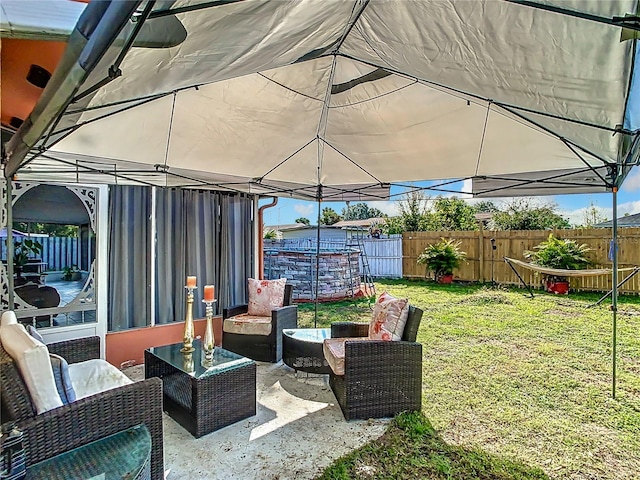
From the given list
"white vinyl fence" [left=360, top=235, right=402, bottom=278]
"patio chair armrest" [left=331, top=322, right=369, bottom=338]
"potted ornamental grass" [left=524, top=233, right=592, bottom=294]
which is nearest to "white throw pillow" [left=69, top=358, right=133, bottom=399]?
"patio chair armrest" [left=331, top=322, right=369, bottom=338]

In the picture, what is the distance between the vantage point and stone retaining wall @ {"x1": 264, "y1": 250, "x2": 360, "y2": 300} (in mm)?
8453

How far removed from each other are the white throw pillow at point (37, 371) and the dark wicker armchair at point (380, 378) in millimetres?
1881

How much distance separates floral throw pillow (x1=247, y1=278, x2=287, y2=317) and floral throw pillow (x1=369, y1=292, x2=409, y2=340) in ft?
5.44

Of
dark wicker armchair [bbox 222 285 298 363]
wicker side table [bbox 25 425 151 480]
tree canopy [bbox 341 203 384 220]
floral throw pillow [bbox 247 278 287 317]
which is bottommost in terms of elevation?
dark wicker armchair [bbox 222 285 298 363]

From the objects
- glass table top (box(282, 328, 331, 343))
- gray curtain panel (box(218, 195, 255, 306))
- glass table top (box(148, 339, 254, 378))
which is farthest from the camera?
gray curtain panel (box(218, 195, 255, 306))

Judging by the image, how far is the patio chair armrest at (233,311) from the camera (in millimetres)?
4652

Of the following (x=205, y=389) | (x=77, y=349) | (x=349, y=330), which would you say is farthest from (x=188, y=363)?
(x=349, y=330)

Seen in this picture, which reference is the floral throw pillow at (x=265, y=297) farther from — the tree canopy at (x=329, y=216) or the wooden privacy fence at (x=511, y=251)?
the tree canopy at (x=329, y=216)

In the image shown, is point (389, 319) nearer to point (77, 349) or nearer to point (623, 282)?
point (77, 349)

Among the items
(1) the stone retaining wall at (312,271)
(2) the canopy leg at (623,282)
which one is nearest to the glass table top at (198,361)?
(1) the stone retaining wall at (312,271)

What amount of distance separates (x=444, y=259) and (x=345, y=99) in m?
7.55

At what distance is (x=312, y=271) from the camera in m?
8.43

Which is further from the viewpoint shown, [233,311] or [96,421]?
[233,311]

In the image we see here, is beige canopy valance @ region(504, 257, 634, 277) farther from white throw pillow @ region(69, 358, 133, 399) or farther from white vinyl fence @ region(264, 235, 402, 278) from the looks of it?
white throw pillow @ region(69, 358, 133, 399)
